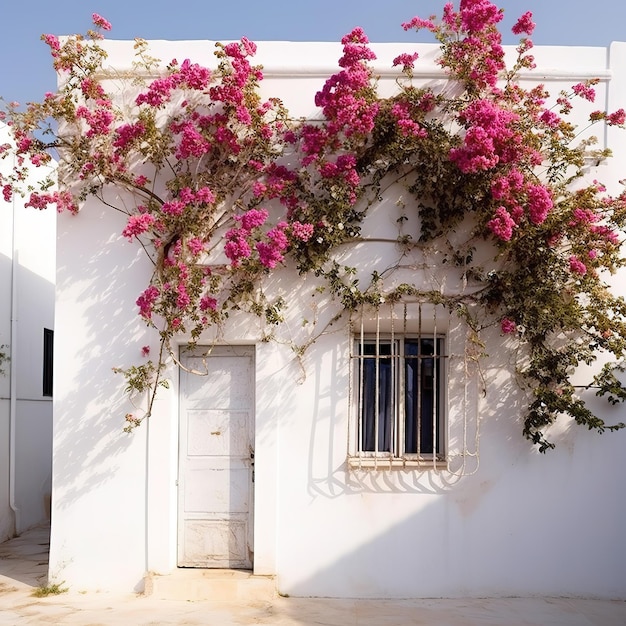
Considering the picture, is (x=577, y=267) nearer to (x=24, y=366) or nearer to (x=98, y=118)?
(x=98, y=118)

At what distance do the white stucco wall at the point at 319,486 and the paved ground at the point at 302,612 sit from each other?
16 cm

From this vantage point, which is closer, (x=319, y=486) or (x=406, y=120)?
(x=406, y=120)

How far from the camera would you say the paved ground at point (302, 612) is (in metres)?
6.04

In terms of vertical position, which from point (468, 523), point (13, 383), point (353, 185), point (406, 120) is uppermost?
point (406, 120)

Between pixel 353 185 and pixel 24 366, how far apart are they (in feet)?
18.8

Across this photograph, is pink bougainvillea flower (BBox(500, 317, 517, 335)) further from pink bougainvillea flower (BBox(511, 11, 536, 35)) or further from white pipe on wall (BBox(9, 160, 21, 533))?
white pipe on wall (BBox(9, 160, 21, 533))

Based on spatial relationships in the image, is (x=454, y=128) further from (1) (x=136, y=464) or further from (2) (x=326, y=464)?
(1) (x=136, y=464)

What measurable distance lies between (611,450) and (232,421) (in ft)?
11.0

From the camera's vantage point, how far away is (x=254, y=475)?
689cm

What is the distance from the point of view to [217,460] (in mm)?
7035

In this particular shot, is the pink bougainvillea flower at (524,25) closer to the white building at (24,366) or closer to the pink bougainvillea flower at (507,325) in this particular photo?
the pink bougainvillea flower at (507,325)

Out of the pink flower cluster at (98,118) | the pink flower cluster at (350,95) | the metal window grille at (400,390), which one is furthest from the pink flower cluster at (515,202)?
the pink flower cluster at (98,118)

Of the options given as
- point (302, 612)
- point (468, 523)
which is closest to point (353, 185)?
point (468, 523)

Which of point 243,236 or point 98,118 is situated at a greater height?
point 98,118
